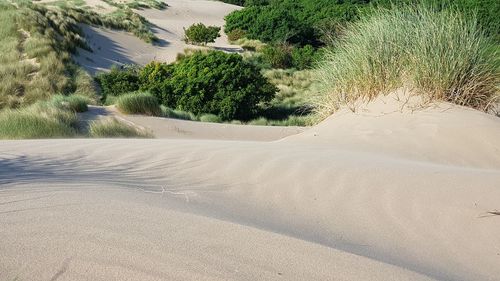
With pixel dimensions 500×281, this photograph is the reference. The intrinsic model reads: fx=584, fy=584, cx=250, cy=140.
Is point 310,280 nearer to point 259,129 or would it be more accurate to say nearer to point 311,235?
point 311,235

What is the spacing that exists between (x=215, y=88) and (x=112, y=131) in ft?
25.8

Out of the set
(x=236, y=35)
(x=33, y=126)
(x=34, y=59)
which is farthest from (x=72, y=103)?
(x=236, y=35)

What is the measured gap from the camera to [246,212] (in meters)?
3.57

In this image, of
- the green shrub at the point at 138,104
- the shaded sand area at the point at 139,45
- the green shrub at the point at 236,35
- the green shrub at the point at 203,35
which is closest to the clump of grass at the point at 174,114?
the green shrub at the point at 138,104

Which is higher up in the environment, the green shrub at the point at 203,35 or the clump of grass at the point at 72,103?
the green shrub at the point at 203,35

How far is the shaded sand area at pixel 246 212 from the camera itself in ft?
7.33

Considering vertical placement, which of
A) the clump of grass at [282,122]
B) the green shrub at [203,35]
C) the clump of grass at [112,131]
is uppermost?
the green shrub at [203,35]

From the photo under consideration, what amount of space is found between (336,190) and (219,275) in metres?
2.30

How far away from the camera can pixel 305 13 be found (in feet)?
147

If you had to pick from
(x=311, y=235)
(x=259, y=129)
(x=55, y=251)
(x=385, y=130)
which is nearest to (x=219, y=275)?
(x=55, y=251)

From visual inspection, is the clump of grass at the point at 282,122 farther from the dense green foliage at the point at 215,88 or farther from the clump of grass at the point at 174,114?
the clump of grass at the point at 174,114

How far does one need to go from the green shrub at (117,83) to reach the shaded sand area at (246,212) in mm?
13555

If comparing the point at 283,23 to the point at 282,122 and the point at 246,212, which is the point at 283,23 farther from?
the point at 246,212

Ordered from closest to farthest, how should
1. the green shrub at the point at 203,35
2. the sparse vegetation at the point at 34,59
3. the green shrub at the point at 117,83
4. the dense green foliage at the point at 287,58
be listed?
the sparse vegetation at the point at 34,59, the green shrub at the point at 117,83, the dense green foliage at the point at 287,58, the green shrub at the point at 203,35
